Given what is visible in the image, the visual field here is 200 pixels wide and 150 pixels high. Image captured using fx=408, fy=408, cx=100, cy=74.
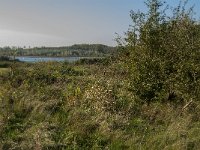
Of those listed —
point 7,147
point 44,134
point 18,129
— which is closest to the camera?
point 7,147

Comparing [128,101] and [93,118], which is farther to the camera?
[128,101]

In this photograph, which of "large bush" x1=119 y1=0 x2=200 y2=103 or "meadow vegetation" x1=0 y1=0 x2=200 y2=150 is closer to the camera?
"meadow vegetation" x1=0 y1=0 x2=200 y2=150

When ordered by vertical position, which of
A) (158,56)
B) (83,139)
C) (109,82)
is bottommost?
(83,139)

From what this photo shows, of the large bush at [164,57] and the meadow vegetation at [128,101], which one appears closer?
the meadow vegetation at [128,101]

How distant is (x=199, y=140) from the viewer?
361 inches

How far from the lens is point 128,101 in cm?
1298

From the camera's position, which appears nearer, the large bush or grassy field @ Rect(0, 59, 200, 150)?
grassy field @ Rect(0, 59, 200, 150)

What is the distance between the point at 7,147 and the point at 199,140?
13.8 feet

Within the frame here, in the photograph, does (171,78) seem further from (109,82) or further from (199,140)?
(199,140)

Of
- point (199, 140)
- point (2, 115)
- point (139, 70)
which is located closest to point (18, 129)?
point (2, 115)

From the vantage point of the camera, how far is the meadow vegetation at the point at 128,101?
30.1 feet

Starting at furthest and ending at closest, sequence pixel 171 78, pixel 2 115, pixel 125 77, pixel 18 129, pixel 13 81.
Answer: pixel 13 81 < pixel 125 77 < pixel 171 78 < pixel 2 115 < pixel 18 129

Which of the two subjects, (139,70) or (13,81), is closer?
(139,70)

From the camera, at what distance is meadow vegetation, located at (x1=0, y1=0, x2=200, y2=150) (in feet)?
30.1
